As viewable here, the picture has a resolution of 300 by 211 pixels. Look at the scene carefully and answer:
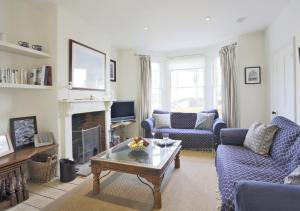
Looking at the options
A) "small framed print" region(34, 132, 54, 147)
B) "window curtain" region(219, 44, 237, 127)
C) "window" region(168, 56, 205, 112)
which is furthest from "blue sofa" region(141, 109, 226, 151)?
"small framed print" region(34, 132, 54, 147)

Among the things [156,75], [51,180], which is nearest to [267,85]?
[156,75]

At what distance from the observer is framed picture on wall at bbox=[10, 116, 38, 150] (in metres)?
2.41

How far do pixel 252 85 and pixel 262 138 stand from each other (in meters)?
2.03

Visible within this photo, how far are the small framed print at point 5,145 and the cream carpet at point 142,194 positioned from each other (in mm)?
855

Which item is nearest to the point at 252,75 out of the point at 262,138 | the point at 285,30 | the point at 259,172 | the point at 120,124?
the point at 285,30

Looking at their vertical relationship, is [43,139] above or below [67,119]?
below

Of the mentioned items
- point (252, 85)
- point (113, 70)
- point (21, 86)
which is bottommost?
point (21, 86)

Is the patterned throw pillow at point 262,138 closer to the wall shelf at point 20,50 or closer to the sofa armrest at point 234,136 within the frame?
the sofa armrest at point 234,136

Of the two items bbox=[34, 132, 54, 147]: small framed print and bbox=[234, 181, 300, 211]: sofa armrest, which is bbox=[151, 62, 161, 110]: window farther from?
bbox=[234, 181, 300, 211]: sofa armrest

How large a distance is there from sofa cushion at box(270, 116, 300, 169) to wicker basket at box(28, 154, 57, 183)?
283 cm

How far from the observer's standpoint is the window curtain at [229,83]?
13.5ft

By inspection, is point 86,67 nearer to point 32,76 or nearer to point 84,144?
point 32,76

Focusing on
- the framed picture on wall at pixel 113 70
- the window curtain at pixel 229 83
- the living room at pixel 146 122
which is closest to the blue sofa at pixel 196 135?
the living room at pixel 146 122

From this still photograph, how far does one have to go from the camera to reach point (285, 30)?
2.87 meters
